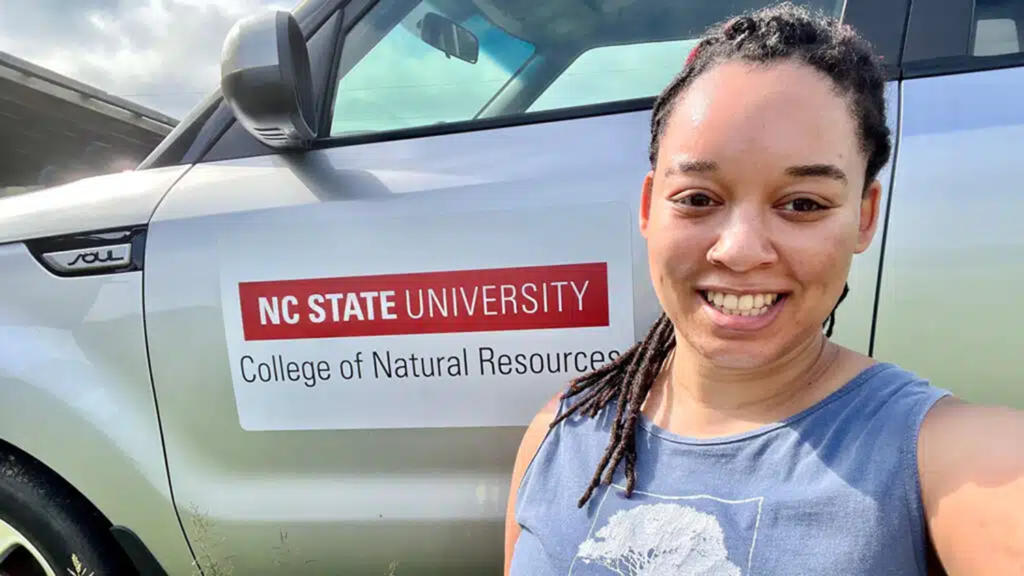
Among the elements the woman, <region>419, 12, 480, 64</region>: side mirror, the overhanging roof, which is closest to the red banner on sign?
the woman

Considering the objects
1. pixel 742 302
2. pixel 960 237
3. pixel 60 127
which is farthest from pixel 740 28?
pixel 60 127

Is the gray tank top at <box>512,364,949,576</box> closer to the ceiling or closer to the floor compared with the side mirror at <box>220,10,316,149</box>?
closer to the floor

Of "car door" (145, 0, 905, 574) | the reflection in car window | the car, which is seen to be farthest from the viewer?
the reflection in car window

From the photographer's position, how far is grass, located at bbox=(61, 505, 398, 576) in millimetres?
1646

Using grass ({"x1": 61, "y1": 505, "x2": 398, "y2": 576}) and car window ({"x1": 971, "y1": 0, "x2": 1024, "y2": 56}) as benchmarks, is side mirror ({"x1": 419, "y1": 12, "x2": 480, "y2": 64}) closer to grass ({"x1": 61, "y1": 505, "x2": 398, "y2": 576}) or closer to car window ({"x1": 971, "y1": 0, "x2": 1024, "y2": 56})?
car window ({"x1": 971, "y1": 0, "x2": 1024, "y2": 56})

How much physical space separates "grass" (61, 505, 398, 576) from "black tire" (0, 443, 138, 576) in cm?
3

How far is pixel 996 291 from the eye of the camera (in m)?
1.26

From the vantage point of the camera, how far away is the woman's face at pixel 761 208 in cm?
90

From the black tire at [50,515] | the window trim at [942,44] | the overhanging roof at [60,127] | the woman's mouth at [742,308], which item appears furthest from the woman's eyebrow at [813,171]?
the overhanging roof at [60,127]

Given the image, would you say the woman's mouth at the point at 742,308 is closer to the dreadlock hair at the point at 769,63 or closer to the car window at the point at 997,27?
the dreadlock hair at the point at 769,63

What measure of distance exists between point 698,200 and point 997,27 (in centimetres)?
89

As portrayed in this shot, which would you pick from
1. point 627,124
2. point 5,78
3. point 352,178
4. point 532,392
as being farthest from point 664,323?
point 5,78

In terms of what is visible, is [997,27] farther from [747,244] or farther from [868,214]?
[747,244]

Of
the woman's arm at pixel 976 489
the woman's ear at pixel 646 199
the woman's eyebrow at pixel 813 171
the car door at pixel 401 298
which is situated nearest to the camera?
the woman's arm at pixel 976 489
